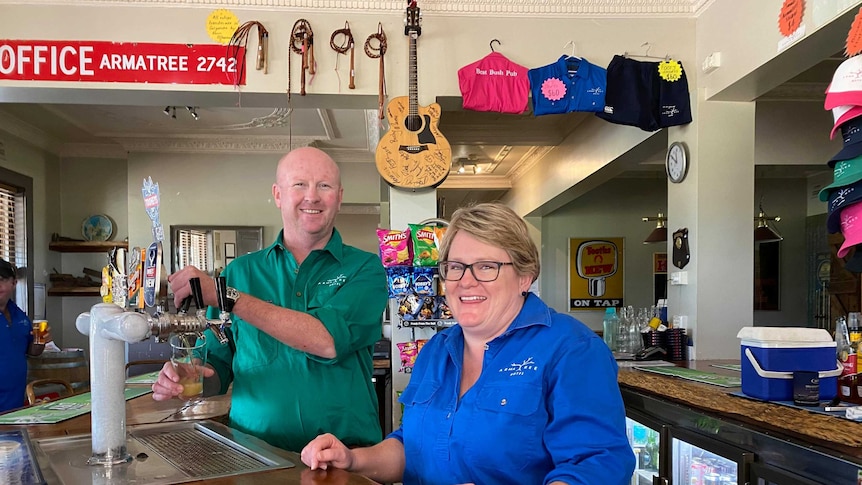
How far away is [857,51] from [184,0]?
3.50 metres

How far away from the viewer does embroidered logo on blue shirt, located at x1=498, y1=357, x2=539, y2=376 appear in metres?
1.36

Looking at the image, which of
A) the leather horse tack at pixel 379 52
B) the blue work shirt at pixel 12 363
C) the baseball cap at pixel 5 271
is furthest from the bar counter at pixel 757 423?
the baseball cap at pixel 5 271

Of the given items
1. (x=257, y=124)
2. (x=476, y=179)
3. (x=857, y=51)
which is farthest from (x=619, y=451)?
(x=476, y=179)

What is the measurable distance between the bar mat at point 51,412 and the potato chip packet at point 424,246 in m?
1.86

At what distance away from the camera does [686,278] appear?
399 centimetres

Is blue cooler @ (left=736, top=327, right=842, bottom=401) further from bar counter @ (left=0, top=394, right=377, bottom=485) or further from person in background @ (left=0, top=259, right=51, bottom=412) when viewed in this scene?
person in background @ (left=0, top=259, right=51, bottom=412)

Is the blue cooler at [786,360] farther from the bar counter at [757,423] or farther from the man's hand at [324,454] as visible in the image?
the man's hand at [324,454]

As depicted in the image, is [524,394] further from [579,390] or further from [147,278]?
[147,278]

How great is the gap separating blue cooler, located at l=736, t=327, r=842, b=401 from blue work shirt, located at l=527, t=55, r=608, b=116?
207 cm

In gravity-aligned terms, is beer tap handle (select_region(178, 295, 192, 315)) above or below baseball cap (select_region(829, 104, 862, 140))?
below

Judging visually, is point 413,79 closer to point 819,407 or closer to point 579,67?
point 579,67

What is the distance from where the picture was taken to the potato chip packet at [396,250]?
3.85 metres

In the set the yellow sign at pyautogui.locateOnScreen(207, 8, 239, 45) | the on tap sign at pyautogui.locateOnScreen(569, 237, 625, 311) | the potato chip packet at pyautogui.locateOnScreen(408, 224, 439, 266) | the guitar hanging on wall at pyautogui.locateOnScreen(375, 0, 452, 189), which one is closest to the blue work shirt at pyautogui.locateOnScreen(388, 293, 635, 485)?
the potato chip packet at pyautogui.locateOnScreen(408, 224, 439, 266)

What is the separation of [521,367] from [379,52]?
3073mm
